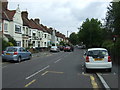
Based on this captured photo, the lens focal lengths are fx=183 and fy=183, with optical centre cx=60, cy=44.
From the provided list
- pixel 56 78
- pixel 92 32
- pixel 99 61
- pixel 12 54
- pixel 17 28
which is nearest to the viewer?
pixel 56 78

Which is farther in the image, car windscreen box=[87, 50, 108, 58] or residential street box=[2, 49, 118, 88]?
car windscreen box=[87, 50, 108, 58]

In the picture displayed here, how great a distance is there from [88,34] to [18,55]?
168ft

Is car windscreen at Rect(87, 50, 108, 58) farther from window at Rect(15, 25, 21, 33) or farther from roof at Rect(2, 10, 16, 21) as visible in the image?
window at Rect(15, 25, 21, 33)

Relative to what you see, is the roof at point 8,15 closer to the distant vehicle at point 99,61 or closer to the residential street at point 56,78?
the residential street at point 56,78

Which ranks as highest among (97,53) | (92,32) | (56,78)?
(92,32)

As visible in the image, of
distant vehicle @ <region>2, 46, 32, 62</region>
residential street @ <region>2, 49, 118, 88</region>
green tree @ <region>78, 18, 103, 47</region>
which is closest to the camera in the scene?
residential street @ <region>2, 49, 118, 88</region>

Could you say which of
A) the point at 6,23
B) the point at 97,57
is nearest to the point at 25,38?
the point at 6,23

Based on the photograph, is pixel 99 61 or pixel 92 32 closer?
pixel 99 61

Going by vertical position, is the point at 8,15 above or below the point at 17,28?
above

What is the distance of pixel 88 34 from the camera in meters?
66.8

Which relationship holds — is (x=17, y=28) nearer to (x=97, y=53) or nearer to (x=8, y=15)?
(x=8, y=15)

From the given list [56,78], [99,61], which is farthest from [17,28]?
[56,78]

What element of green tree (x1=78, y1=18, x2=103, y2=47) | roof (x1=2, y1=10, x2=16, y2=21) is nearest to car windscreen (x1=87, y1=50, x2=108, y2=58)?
roof (x1=2, y1=10, x2=16, y2=21)

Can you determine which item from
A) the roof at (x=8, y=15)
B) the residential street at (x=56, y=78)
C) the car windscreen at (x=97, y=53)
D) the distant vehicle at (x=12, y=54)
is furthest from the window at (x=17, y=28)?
the car windscreen at (x=97, y=53)
